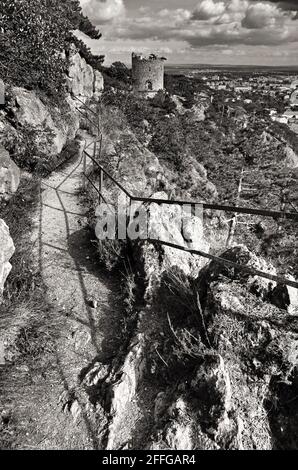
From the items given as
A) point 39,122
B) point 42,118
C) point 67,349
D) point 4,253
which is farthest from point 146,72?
point 67,349

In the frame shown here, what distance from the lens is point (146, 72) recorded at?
4041 centimetres

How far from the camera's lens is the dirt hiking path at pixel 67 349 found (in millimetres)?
3240

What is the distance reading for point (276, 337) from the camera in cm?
320

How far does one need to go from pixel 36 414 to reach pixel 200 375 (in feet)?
5.66

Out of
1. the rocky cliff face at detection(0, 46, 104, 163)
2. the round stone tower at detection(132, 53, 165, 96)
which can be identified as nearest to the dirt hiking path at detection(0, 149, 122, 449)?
the rocky cliff face at detection(0, 46, 104, 163)

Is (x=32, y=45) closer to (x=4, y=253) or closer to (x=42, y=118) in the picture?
(x=42, y=118)

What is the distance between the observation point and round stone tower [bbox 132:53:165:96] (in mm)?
40109

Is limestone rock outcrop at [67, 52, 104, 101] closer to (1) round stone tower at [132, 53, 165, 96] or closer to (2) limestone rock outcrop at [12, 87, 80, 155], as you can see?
(2) limestone rock outcrop at [12, 87, 80, 155]

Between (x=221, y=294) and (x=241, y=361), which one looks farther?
(x=221, y=294)

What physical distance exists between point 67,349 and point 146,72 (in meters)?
Result: 42.1
